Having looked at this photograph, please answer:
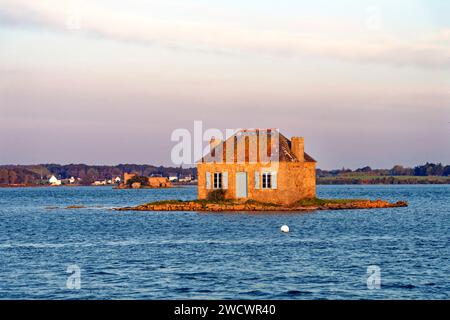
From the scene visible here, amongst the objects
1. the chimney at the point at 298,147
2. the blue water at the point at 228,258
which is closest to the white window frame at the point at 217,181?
the blue water at the point at 228,258

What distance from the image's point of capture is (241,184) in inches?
2655

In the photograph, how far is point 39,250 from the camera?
41812 millimetres

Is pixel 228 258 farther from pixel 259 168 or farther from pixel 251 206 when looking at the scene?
pixel 251 206

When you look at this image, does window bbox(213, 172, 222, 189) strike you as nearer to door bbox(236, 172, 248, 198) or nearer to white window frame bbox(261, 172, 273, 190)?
door bbox(236, 172, 248, 198)

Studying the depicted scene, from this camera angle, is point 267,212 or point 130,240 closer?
point 130,240

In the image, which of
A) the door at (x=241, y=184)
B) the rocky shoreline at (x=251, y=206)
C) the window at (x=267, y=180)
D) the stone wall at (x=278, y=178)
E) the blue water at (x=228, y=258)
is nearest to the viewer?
the blue water at (x=228, y=258)

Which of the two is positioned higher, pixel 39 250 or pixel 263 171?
pixel 263 171

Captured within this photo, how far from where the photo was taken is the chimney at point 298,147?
68938 mm

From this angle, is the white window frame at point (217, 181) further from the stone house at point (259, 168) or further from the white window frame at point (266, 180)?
the white window frame at point (266, 180)

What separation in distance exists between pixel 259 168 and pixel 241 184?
2726 mm

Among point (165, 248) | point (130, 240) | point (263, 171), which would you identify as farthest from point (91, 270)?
point (263, 171)

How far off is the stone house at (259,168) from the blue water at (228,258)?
15.1 ft
